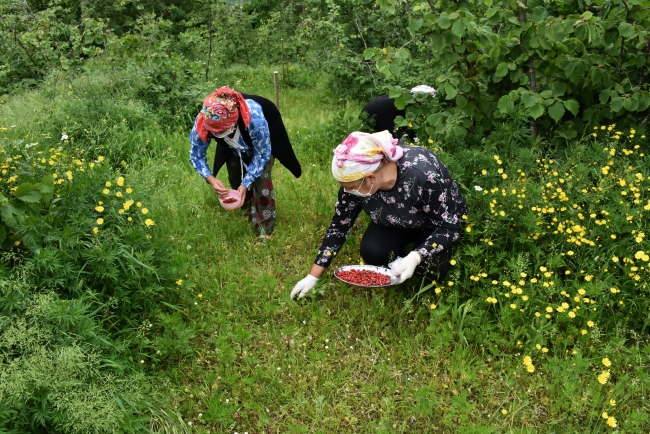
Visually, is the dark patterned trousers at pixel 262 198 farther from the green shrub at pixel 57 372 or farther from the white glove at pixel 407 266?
the green shrub at pixel 57 372

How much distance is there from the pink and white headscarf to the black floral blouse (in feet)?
0.76

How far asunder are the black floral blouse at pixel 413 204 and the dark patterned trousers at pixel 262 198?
2.87 feet

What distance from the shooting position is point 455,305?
8.71ft

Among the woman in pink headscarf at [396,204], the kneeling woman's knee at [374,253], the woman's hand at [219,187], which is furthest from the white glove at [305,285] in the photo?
the woman's hand at [219,187]

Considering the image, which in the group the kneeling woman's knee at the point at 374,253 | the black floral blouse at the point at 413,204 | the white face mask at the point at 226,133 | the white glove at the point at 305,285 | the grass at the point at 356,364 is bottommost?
the grass at the point at 356,364

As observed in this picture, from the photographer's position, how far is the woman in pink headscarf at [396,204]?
2.46m

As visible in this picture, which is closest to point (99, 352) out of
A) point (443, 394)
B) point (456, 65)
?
point (443, 394)

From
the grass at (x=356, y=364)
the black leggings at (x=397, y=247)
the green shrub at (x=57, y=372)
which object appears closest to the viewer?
the green shrub at (x=57, y=372)

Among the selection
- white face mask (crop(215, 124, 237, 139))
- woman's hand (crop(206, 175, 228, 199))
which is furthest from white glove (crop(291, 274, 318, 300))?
white face mask (crop(215, 124, 237, 139))

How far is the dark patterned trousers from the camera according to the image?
143 inches

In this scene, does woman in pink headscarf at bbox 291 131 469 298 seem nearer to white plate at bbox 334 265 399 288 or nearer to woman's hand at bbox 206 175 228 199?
white plate at bbox 334 265 399 288

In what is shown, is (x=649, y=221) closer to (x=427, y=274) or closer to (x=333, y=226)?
(x=427, y=274)

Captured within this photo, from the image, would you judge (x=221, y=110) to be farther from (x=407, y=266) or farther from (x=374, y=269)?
(x=407, y=266)

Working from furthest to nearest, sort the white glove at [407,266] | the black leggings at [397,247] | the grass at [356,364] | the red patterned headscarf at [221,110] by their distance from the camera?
the red patterned headscarf at [221,110]
the black leggings at [397,247]
the white glove at [407,266]
the grass at [356,364]
